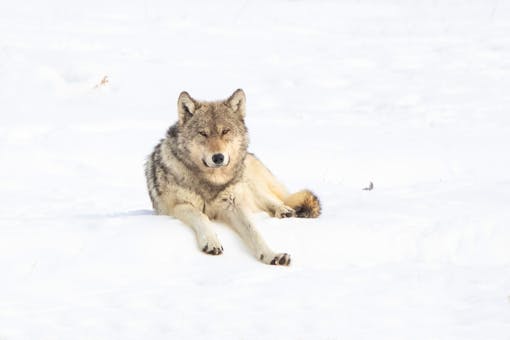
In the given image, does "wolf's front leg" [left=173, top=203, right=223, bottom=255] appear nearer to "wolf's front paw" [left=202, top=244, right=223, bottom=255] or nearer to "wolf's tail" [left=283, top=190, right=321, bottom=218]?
"wolf's front paw" [left=202, top=244, right=223, bottom=255]

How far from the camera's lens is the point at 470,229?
7.41m

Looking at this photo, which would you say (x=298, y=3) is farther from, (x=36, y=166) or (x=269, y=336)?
(x=269, y=336)

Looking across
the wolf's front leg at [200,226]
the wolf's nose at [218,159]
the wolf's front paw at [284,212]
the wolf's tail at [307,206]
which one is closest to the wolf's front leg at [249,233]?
the wolf's front leg at [200,226]

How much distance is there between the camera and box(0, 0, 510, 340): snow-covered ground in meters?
5.51

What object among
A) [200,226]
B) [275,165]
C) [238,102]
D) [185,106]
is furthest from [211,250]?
[275,165]

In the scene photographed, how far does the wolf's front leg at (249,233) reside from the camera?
6.49m

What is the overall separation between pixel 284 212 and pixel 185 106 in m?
1.31

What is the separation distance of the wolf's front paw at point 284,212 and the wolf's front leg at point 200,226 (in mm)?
900

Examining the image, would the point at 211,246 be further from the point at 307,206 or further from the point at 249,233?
the point at 307,206

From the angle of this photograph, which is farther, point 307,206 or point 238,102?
point 307,206

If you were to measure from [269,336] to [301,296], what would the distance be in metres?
0.78

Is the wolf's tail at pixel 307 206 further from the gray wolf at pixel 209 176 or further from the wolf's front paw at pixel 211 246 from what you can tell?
the wolf's front paw at pixel 211 246

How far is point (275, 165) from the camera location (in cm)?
1223

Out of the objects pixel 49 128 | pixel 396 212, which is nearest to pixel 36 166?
pixel 49 128
